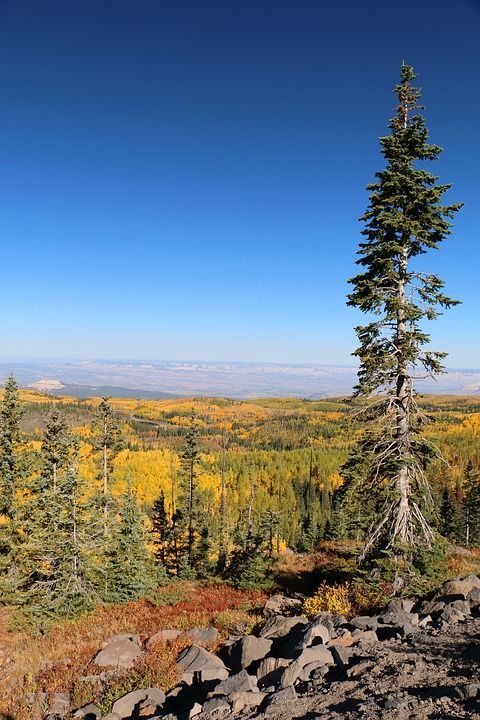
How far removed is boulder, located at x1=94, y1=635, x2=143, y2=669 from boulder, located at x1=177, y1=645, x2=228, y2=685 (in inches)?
61.2

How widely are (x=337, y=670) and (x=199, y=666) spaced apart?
355 cm

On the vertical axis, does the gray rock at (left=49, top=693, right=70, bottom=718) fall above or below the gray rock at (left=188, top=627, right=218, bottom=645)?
above

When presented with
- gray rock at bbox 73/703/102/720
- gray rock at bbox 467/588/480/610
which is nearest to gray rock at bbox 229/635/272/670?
gray rock at bbox 73/703/102/720

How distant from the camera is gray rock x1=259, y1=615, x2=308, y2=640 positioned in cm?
1181

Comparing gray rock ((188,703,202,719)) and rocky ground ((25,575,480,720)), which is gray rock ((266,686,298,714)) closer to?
rocky ground ((25,575,480,720))

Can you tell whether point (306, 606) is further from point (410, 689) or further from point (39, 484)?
point (39, 484)

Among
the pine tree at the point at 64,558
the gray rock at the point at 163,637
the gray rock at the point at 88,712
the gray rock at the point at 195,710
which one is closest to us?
the gray rock at the point at 195,710

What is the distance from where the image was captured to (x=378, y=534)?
14.2 meters

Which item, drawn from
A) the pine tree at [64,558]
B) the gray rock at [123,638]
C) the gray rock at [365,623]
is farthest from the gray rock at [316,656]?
the pine tree at [64,558]

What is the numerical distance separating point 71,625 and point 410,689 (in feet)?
41.1

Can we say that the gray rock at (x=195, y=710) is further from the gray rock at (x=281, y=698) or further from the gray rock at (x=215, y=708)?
the gray rock at (x=281, y=698)

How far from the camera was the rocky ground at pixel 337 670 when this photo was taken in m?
7.10

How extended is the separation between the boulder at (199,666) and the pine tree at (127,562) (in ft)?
29.0

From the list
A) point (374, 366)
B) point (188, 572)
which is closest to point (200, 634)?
point (374, 366)
